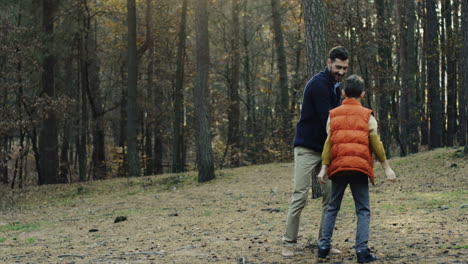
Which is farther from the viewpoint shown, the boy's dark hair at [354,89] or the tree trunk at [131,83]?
the tree trunk at [131,83]

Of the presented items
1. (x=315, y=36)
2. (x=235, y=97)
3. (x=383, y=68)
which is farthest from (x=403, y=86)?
(x=315, y=36)

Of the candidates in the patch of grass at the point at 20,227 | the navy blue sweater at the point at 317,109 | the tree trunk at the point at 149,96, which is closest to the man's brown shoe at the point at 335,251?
the navy blue sweater at the point at 317,109

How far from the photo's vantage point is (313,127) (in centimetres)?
632

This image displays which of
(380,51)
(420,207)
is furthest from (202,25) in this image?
(420,207)

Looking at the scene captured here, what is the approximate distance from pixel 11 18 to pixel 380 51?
53.4 feet

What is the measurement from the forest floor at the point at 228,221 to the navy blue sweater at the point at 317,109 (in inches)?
51.5

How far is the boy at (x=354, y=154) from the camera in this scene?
5.59 meters

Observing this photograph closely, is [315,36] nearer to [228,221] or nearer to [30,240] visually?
[228,221]

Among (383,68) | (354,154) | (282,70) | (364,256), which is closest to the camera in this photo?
(354,154)

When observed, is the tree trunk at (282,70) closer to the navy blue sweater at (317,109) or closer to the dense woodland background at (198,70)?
the dense woodland background at (198,70)

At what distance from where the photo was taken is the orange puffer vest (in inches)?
220

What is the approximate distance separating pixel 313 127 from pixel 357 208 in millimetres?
1035

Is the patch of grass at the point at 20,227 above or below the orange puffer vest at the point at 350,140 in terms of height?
below

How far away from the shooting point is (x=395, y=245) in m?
6.79
